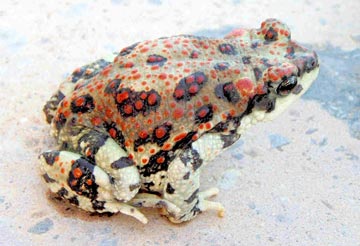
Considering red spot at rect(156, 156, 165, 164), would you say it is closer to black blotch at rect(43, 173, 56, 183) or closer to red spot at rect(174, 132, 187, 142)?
red spot at rect(174, 132, 187, 142)

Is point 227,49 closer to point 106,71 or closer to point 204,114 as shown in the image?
point 204,114

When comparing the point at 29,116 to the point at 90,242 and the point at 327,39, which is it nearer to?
the point at 90,242

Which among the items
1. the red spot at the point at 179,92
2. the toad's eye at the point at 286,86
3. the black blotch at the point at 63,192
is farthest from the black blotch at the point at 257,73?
the black blotch at the point at 63,192

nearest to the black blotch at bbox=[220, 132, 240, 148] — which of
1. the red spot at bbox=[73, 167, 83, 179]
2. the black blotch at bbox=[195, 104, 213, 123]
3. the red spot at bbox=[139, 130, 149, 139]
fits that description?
the black blotch at bbox=[195, 104, 213, 123]

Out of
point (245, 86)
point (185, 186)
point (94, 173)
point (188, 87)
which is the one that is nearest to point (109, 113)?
point (94, 173)

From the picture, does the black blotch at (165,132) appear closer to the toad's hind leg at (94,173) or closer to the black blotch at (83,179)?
the toad's hind leg at (94,173)

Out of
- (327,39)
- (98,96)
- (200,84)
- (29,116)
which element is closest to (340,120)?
(327,39)
